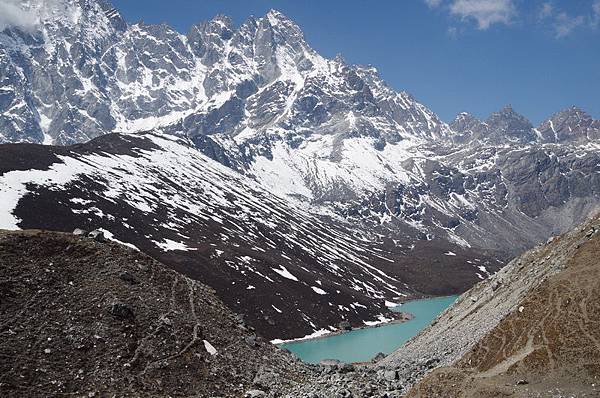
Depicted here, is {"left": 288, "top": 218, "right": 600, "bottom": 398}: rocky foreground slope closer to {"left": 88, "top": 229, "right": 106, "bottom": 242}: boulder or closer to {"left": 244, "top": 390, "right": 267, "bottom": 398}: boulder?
{"left": 244, "top": 390, "right": 267, "bottom": 398}: boulder

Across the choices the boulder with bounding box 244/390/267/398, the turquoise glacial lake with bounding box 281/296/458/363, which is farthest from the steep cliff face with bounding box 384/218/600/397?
the turquoise glacial lake with bounding box 281/296/458/363

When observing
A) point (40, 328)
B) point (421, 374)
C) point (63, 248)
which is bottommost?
point (40, 328)

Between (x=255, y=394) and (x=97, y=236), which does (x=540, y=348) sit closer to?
(x=255, y=394)

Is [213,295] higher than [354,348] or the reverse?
higher

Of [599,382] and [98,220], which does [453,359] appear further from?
[98,220]

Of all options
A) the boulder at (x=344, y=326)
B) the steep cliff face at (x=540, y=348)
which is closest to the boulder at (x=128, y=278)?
the steep cliff face at (x=540, y=348)

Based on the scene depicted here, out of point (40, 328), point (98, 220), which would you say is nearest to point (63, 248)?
point (40, 328)
